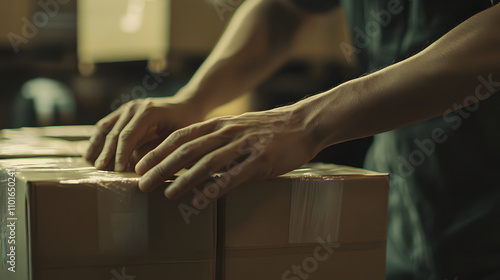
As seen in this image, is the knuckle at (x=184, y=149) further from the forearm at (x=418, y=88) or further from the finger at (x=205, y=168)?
the forearm at (x=418, y=88)

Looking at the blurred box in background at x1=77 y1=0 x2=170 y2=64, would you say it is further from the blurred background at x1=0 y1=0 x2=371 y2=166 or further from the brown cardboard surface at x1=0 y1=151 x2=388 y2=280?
the brown cardboard surface at x1=0 y1=151 x2=388 y2=280

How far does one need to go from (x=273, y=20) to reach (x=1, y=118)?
234 centimetres

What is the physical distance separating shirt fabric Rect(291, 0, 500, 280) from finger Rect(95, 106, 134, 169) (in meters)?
0.50

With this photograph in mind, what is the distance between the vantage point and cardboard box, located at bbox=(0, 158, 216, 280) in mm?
526

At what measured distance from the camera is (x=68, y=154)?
2.67ft

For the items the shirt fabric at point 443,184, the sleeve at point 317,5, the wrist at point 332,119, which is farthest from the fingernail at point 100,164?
the sleeve at point 317,5

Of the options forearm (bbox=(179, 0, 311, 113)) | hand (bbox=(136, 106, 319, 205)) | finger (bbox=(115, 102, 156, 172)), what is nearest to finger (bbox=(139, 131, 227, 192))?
hand (bbox=(136, 106, 319, 205))

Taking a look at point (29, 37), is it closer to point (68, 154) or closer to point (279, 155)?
point (68, 154)

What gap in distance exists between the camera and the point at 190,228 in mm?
570

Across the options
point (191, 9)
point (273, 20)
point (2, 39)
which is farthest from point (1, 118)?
point (273, 20)

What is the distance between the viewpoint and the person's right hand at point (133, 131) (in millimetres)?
672

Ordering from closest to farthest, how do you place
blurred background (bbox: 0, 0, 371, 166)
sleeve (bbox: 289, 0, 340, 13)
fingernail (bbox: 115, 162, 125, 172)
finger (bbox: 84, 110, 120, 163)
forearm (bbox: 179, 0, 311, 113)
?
fingernail (bbox: 115, 162, 125, 172)
finger (bbox: 84, 110, 120, 163)
forearm (bbox: 179, 0, 311, 113)
sleeve (bbox: 289, 0, 340, 13)
blurred background (bbox: 0, 0, 371, 166)

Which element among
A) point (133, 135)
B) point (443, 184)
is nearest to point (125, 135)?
point (133, 135)

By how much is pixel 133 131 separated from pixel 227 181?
20 centimetres
